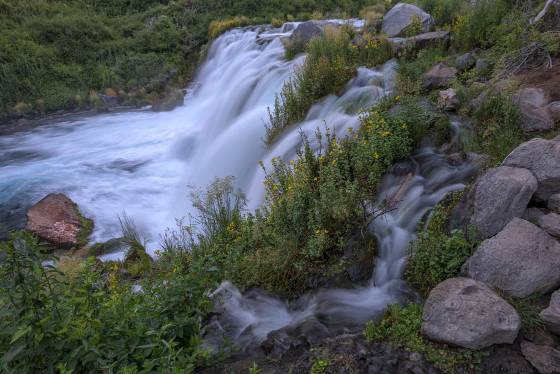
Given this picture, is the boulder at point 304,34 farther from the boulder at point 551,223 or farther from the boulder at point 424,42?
the boulder at point 551,223

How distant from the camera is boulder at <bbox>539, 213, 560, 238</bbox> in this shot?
3.31 meters

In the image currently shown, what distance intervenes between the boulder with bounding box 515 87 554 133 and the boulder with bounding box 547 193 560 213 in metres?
1.31

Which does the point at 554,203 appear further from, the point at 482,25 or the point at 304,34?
the point at 304,34

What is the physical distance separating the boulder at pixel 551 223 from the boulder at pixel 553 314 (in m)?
0.58

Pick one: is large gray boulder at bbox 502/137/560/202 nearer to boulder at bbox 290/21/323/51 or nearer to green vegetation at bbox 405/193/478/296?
green vegetation at bbox 405/193/478/296

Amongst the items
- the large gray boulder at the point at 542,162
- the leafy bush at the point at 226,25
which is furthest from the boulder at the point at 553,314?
the leafy bush at the point at 226,25

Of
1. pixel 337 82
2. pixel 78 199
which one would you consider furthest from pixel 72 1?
pixel 337 82

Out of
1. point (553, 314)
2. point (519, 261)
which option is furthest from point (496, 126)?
point (553, 314)

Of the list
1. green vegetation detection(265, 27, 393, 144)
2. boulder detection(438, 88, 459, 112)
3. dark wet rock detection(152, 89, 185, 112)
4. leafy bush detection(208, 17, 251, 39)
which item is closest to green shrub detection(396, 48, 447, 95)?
boulder detection(438, 88, 459, 112)

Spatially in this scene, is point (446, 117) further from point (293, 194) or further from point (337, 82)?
point (337, 82)

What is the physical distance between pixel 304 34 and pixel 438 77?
651 cm

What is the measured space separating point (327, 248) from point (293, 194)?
0.79 m

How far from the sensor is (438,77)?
6.42 m

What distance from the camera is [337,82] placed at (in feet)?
26.0
